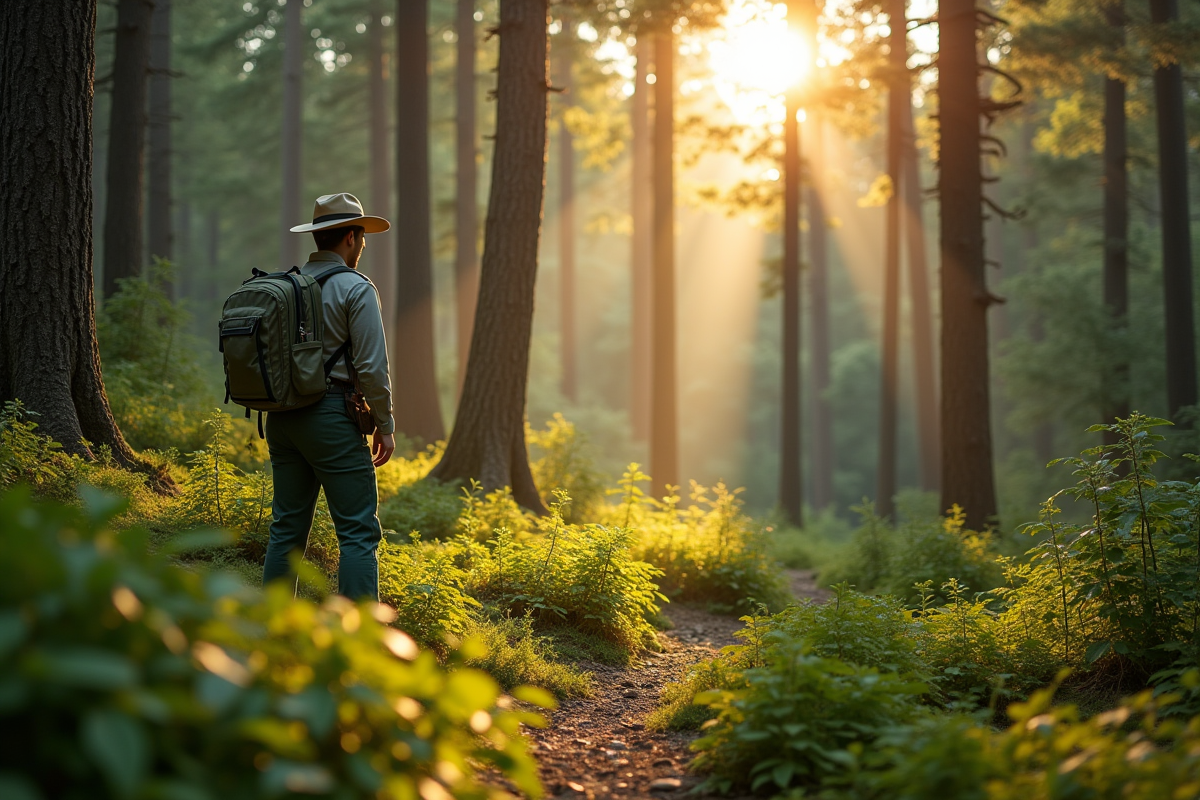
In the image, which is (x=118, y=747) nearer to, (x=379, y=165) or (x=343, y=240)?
(x=343, y=240)

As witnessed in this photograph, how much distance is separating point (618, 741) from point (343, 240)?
115 inches

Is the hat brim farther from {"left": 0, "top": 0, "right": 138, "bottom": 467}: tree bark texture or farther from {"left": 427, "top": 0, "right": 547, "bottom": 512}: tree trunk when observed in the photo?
{"left": 427, "top": 0, "right": 547, "bottom": 512}: tree trunk

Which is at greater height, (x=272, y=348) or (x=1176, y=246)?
(x=1176, y=246)

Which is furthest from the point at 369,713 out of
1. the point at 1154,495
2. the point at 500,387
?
the point at 500,387

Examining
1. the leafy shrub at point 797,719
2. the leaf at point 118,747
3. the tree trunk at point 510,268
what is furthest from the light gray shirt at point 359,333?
the tree trunk at point 510,268

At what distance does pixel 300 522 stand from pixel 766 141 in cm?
1412

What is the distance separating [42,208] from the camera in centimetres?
598

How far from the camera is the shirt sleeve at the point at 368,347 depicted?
426 cm

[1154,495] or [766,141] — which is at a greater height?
[766,141]

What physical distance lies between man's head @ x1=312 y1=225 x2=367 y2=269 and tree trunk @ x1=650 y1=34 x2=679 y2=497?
11064mm

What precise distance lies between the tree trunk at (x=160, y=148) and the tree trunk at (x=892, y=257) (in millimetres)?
14145

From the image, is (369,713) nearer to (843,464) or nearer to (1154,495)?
(1154,495)

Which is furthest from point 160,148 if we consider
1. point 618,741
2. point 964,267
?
point 618,741

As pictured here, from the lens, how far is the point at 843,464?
1734 inches
